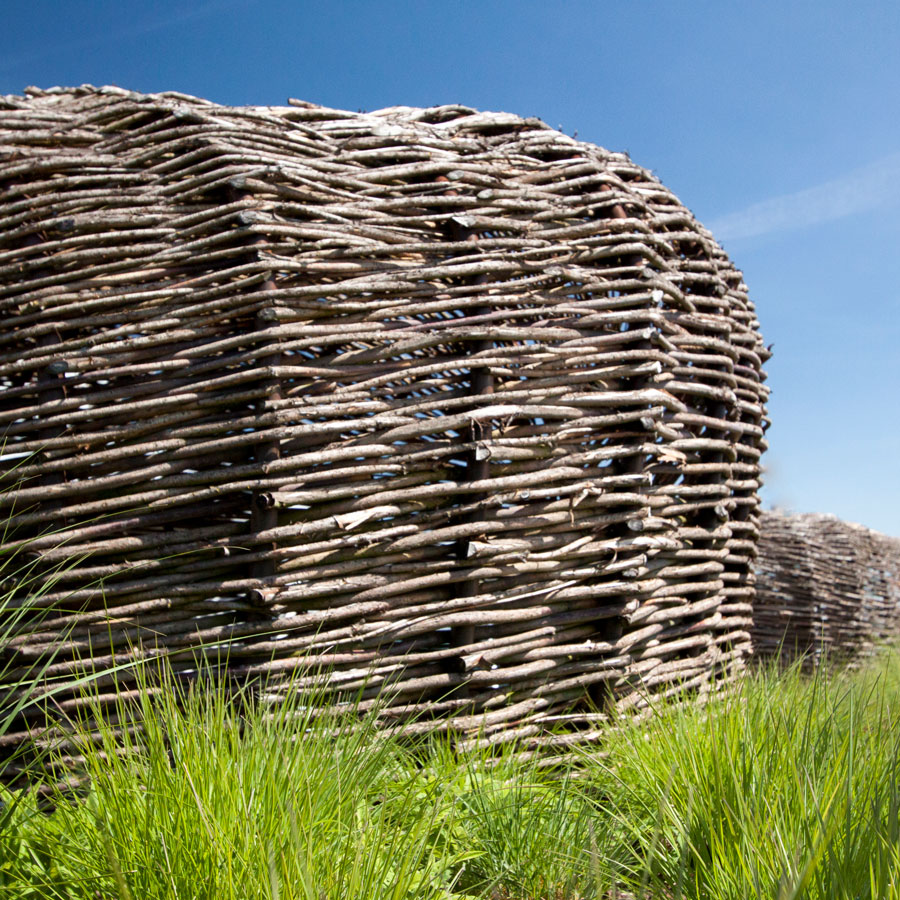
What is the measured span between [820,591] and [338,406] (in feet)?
21.6

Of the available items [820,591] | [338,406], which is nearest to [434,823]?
[338,406]

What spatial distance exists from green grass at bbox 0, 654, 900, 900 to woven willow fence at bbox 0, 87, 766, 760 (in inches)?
19.3

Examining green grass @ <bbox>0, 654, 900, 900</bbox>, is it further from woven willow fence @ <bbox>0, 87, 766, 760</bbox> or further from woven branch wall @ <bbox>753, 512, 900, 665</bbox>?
woven branch wall @ <bbox>753, 512, 900, 665</bbox>

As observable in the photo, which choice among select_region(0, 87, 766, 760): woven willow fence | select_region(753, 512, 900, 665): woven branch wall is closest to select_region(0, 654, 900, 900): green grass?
select_region(0, 87, 766, 760): woven willow fence

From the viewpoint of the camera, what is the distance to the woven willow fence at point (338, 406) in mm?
2254

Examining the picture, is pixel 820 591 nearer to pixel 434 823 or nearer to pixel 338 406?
pixel 338 406

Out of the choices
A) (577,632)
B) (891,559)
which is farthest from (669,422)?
(891,559)

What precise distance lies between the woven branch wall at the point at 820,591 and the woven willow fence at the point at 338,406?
5057mm

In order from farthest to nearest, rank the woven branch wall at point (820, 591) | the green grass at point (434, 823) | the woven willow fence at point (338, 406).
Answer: the woven branch wall at point (820, 591), the woven willow fence at point (338, 406), the green grass at point (434, 823)

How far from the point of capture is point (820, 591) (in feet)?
24.3

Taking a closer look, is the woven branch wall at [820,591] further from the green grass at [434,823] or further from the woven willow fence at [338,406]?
the green grass at [434,823]

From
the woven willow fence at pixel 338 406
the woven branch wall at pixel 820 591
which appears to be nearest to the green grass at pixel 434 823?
the woven willow fence at pixel 338 406

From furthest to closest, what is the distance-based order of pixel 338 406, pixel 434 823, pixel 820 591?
pixel 820 591 → pixel 338 406 → pixel 434 823

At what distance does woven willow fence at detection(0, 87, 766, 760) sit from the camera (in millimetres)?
2254
